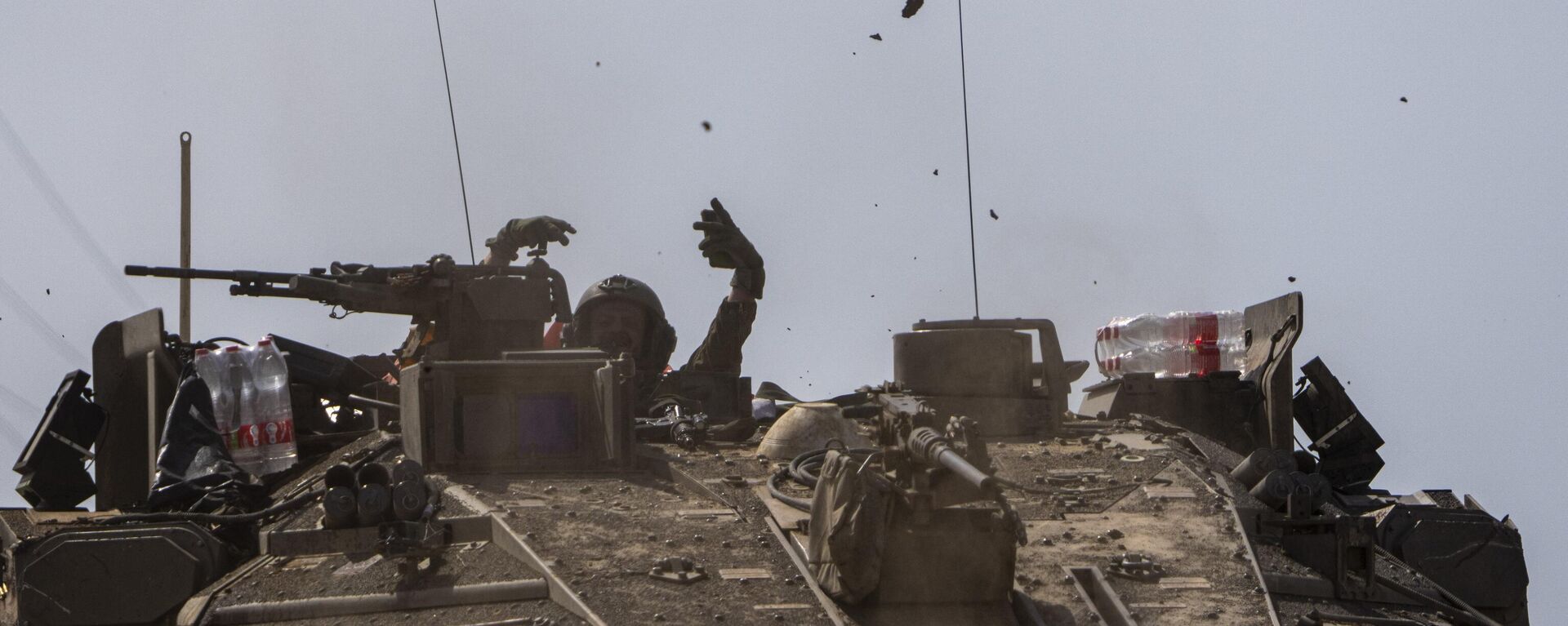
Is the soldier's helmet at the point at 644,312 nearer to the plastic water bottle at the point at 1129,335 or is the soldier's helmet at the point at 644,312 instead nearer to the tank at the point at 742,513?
the tank at the point at 742,513

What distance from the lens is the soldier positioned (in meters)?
14.8

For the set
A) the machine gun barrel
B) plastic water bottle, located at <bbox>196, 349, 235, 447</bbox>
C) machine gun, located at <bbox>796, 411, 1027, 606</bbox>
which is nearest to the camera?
the machine gun barrel

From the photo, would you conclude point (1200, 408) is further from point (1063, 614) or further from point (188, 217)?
point (188, 217)

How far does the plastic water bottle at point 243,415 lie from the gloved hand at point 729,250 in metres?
4.37

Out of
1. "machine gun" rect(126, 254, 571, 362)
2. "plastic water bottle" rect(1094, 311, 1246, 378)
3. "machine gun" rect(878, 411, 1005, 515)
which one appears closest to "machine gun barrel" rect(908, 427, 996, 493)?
"machine gun" rect(878, 411, 1005, 515)

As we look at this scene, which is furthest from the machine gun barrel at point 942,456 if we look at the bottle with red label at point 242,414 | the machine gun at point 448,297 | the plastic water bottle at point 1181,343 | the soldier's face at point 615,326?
the plastic water bottle at point 1181,343

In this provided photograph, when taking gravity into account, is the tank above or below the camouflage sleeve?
below

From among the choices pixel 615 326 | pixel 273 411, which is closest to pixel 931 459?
pixel 273 411

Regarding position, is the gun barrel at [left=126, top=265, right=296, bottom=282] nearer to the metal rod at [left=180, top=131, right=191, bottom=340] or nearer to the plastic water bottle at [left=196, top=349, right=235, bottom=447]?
the plastic water bottle at [left=196, top=349, right=235, bottom=447]

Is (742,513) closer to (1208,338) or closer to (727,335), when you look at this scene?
(727,335)

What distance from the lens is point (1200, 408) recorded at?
1295 centimetres

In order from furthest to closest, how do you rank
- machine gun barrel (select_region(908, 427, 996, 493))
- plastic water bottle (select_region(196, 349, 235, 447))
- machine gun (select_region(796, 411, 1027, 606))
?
plastic water bottle (select_region(196, 349, 235, 447)) → machine gun (select_region(796, 411, 1027, 606)) → machine gun barrel (select_region(908, 427, 996, 493))

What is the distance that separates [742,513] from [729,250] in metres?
5.78

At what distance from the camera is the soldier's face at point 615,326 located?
581 inches
